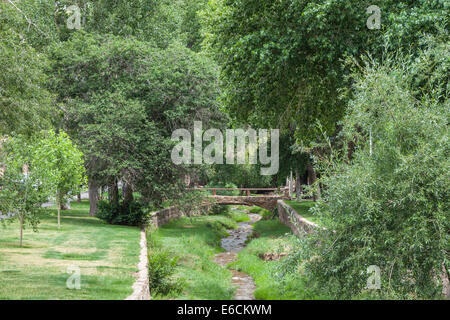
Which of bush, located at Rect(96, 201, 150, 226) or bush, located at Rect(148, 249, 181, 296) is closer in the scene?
bush, located at Rect(148, 249, 181, 296)

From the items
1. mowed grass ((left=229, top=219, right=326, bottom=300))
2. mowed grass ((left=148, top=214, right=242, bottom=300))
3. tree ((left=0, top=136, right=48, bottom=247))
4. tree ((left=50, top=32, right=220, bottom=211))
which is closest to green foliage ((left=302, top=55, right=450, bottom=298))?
mowed grass ((left=229, top=219, right=326, bottom=300))

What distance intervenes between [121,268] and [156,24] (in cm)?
2342

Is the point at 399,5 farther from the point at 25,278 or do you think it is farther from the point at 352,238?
the point at 25,278

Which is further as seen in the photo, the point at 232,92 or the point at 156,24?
the point at 156,24

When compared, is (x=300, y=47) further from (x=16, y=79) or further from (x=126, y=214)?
(x=126, y=214)

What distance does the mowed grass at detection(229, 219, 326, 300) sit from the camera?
11.5 metres

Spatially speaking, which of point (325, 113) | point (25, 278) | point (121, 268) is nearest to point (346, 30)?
point (325, 113)

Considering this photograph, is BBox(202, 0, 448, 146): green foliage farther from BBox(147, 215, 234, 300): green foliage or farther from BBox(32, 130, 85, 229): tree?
BBox(32, 130, 85, 229): tree

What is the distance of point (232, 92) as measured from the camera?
19734 mm

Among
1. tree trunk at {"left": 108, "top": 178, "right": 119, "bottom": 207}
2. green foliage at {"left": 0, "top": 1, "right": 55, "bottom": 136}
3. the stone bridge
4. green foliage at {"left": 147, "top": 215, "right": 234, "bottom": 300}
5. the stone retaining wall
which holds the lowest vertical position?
green foliage at {"left": 147, "top": 215, "right": 234, "bottom": 300}

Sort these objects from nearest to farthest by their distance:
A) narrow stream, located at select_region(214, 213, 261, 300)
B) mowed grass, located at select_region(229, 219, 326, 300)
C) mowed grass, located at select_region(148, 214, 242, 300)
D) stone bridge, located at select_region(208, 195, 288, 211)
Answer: mowed grass, located at select_region(229, 219, 326, 300)
mowed grass, located at select_region(148, 214, 242, 300)
narrow stream, located at select_region(214, 213, 261, 300)
stone bridge, located at select_region(208, 195, 288, 211)

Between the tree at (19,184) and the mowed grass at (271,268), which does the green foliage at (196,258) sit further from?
the tree at (19,184)

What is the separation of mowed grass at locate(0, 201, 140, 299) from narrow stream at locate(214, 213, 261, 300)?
4087mm
